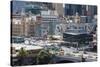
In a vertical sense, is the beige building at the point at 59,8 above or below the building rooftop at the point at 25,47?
above

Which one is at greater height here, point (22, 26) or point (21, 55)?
point (22, 26)

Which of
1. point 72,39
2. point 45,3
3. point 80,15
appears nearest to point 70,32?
point 72,39

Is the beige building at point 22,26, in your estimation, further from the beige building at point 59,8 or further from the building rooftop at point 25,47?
the beige building at point 59,8

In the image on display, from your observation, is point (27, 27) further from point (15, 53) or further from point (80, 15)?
point (80, 15)

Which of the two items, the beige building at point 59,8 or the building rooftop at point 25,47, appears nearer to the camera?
the building rooftop at point 25,47

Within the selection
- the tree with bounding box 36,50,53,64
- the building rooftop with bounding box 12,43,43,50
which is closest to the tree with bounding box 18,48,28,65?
the building rooftop with bounding box 12,43,43,50

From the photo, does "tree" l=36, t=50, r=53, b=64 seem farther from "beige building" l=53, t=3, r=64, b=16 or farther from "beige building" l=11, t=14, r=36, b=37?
"beige building" l=53, t=3, r=64, b=16

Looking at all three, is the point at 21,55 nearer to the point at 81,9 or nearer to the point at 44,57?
the point at 44,57

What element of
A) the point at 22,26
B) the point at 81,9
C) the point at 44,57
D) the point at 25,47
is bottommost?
the point at 44,57

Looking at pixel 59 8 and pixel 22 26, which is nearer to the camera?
pixel 22 26

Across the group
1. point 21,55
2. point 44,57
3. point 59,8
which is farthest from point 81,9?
point 21,55

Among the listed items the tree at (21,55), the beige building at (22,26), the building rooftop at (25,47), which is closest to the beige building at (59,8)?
the beige building at (22,26)
